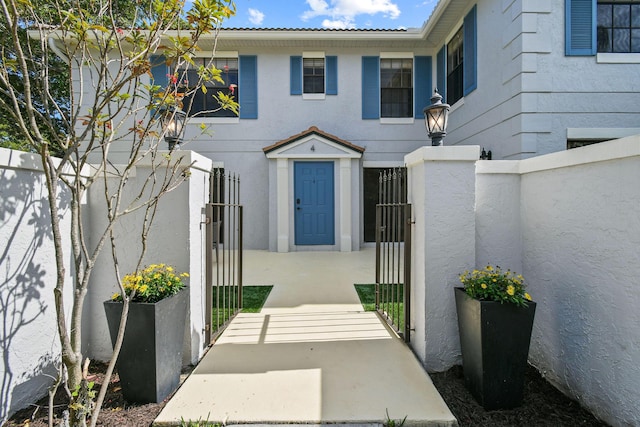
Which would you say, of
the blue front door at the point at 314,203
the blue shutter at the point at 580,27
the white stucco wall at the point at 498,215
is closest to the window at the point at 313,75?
the blue front door at the point at 314,203

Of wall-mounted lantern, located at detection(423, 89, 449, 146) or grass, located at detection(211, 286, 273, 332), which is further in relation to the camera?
grass, located at detection(211, 286, 273, 332)

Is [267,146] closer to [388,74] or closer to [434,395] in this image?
[388,74]

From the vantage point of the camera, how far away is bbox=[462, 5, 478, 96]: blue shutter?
6602mm

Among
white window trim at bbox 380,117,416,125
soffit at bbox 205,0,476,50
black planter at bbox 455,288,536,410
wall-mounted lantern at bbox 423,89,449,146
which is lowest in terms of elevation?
black planter at bbox 455,288,536,410

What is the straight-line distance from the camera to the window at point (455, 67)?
7375mm

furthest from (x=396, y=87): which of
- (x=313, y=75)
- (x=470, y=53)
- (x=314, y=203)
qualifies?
(x=314, y=203)

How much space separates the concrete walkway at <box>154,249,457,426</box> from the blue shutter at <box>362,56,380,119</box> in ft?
20.5

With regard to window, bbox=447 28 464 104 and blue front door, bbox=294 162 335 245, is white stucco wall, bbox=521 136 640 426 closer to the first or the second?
window, bbox=447 28 464 104

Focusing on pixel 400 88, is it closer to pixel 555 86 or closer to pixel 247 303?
pixel 555 86

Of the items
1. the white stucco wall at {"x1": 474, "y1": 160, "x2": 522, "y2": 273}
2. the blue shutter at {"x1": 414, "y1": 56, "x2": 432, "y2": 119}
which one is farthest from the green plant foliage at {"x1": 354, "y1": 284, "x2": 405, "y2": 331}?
the blue shutter at {"x1": 414, "y1": 56, "x2": 432, "y2": 119}

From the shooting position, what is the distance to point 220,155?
28.7 feet

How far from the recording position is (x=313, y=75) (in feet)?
29.3

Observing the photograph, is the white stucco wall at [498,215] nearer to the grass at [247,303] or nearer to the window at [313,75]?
the grass at [247,303]

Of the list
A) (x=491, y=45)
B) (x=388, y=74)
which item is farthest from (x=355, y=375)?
(x=388, y=74)
